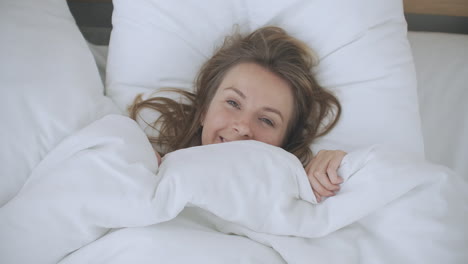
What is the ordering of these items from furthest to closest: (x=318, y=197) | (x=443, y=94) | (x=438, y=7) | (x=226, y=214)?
1. (x=438, y=7)
2. (x=443, y=94)
3. (x=318, y=197)
4. (x=226, y=214)

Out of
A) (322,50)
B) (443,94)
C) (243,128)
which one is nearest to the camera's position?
(243,128)

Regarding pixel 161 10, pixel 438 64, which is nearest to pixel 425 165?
pixel 438 64

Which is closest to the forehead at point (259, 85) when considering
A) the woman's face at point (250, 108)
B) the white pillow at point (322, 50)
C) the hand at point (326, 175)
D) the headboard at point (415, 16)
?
the woman's face at point (250, 108)

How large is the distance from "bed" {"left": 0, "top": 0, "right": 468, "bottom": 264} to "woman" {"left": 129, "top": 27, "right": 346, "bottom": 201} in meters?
0.04

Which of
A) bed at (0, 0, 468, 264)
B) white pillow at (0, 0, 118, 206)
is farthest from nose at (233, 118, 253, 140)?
white pillow at (0, 0, 118, 206)

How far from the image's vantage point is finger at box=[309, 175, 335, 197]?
0.86 metres

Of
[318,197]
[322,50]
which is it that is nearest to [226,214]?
[318,197]

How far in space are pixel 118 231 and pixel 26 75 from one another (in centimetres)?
45

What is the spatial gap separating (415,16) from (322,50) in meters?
0.61

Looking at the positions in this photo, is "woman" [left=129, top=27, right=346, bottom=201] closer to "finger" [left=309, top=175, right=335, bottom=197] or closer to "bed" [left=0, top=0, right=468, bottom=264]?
"bed" [left=0, top=0, right=468, bottom=264]

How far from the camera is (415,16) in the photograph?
155 cm

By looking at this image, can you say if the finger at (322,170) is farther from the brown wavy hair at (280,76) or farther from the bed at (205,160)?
the brown wavy hair at (280,76)

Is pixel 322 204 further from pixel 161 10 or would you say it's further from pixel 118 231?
pixel 161 10

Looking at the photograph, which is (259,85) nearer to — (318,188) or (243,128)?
(243,128)
